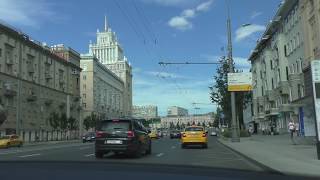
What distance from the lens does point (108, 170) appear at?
10688 millimetres

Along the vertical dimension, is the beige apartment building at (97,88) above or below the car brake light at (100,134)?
above

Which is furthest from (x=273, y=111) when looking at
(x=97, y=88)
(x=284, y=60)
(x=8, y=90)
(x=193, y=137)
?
(x=97, y=88)

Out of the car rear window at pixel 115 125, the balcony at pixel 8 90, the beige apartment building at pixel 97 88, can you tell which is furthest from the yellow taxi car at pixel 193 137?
the beige apartment building at pixel 97 88

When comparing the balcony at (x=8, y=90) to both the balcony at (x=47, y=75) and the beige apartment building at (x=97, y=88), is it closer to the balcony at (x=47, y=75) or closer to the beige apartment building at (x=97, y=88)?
the balcony at (x=47, y=75)

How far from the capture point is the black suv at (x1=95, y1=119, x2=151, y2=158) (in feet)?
78.9

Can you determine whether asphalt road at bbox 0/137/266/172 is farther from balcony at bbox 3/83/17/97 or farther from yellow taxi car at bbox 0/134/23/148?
balcony at bbox 3/83/17/97

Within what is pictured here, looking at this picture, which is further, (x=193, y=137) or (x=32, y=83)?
(x=32, y=83)

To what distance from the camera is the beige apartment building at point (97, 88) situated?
475ft

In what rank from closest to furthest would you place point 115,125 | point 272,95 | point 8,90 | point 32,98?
1. point 115,125
2. point 8,90
3. point 272,95
4. point 32,98

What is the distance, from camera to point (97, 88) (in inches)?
6078

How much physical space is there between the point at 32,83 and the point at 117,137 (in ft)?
237

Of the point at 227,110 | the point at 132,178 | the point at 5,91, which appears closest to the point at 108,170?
the point at 132,178

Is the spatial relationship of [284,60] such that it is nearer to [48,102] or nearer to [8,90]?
[8,90]

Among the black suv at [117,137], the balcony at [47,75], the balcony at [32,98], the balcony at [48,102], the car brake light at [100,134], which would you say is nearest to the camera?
the black suv at [117,137]
